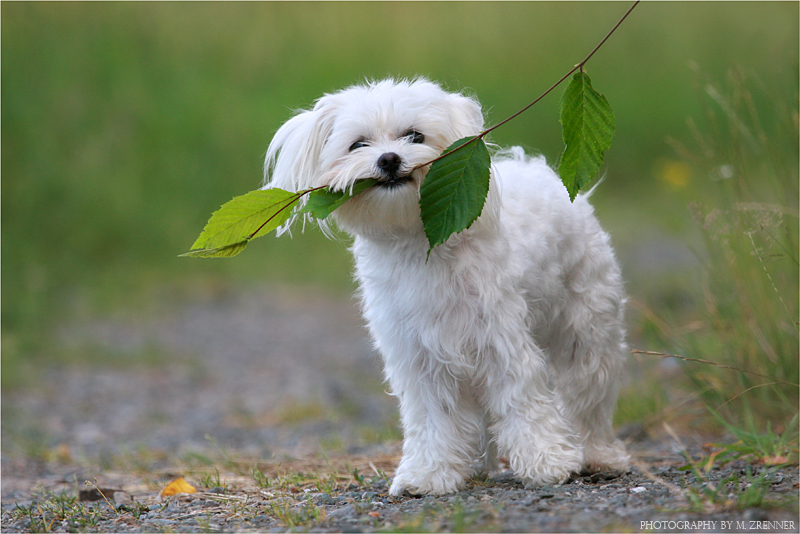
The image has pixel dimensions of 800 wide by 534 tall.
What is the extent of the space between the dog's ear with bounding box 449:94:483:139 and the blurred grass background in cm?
103

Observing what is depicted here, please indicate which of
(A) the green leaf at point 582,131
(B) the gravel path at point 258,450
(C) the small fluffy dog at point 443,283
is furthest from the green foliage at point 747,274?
(A) the green leaf at point 582,131

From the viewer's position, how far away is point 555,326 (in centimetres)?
379

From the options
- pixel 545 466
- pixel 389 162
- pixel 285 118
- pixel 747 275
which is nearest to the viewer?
pixel 389 162

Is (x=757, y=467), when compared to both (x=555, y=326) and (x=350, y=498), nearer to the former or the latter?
(x=555, y=326)

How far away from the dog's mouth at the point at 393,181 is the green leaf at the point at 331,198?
0.02m

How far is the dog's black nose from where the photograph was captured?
3.08m

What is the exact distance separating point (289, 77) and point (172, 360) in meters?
6.91

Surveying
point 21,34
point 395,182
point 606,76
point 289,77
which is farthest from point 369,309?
point 606,76

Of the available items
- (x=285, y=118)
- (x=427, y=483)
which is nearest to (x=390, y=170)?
(x=427, y=483)

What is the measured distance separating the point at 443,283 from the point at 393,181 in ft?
1.55

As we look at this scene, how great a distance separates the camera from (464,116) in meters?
3.42

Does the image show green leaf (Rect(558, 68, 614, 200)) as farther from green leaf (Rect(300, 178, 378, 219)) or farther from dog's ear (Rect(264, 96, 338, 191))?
dog's ear (Rect(264, 96, 338, 191))

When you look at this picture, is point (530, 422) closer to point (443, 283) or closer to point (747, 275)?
point (443, 283)

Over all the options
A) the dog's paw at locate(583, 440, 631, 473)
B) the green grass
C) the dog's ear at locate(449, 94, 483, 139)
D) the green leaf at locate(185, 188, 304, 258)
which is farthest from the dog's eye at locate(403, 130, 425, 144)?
the dog's paw at locate(583, 440, 631, 473)
